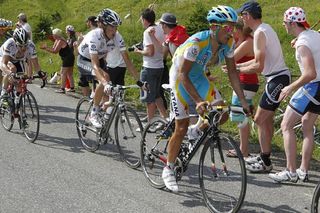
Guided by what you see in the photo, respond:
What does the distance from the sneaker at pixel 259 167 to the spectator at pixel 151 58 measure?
270cm

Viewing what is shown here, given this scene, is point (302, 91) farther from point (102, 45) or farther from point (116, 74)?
point (116, 74)

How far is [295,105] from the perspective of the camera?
18.8 feet

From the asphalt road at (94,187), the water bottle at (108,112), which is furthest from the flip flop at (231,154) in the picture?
the water bottle at (108,112)

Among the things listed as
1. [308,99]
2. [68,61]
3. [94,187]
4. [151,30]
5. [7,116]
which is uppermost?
[151,30]

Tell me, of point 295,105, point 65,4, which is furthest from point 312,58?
point 65,4

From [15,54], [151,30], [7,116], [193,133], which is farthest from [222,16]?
[7,116]

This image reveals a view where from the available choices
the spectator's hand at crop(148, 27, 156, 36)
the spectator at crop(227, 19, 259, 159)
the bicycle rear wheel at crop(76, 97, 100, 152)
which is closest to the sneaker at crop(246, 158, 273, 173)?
the spectator at crop(227, 19, 259, 159)

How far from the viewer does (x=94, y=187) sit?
19.2ft

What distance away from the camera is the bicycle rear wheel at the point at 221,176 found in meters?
4.81

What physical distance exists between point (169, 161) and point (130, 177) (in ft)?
3.08

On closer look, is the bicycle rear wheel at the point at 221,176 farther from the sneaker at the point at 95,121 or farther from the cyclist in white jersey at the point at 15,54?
the cyclist in white jersey at the point at 15,54

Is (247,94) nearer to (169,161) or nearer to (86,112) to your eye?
(169,161)

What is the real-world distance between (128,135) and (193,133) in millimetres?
1766

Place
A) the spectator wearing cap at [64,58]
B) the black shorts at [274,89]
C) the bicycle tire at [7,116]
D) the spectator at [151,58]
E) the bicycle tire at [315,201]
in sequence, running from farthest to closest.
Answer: the spectator wearing cap at [64,58] < the bicycle tire at [7,116] < the spectator at [151,58] < the black shorts at [274,89] < the bicycle tire at [315,201]
